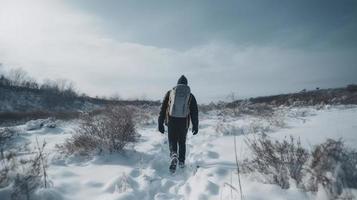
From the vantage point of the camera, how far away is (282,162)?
3.20m

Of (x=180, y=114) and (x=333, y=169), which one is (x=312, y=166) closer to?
(x=333, y=169)

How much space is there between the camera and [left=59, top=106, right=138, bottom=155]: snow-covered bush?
5.36 meters

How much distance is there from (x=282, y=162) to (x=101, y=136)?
3811 millimetres

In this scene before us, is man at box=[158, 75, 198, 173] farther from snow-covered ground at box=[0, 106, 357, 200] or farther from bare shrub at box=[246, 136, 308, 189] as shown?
bare shrub at box=[246, 136, 308, 189]

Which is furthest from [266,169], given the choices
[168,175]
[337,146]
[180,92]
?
[180,92]

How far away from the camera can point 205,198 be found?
3023mm

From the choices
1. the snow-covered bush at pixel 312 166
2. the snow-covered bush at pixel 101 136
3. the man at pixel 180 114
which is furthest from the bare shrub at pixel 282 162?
the snow-covered bush at pixel 101 136

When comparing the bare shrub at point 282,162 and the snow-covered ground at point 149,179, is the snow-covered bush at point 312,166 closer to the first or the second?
the bare shrub at point 282,162

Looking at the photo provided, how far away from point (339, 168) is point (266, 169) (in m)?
0.96

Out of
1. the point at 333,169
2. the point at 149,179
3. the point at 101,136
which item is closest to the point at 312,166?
the point at 333,169

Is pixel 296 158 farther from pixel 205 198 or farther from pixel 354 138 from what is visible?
pixel 354 138

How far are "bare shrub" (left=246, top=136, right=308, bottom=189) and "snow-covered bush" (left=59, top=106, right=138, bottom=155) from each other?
3133 millimetres

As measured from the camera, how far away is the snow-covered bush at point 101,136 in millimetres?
5355

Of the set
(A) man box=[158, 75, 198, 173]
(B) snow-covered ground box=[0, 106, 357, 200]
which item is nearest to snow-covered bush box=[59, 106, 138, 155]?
(B) snow-covered ground box=[0, 106, 357, 200]
